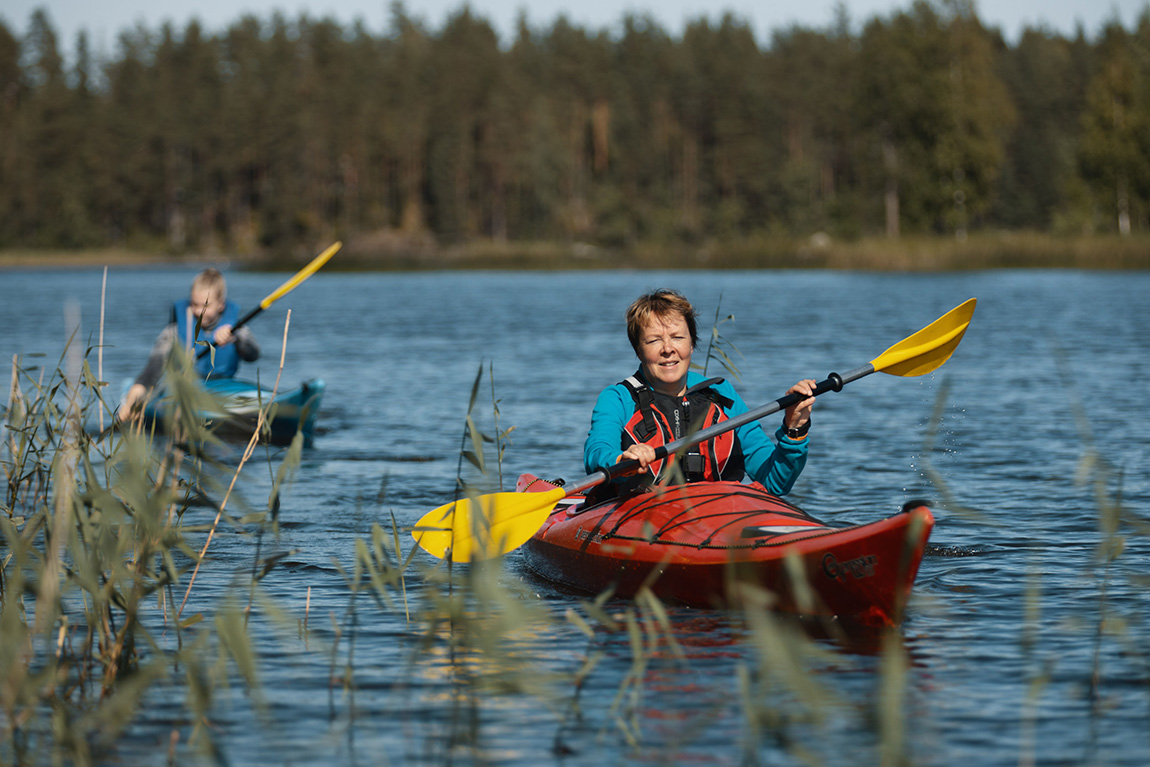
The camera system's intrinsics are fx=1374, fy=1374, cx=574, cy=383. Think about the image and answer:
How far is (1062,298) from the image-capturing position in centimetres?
2628

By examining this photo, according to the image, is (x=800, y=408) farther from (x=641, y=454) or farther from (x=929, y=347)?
(x=929, y=347)

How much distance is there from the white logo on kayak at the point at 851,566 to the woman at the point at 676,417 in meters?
0.68

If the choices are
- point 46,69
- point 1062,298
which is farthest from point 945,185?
point 46,69

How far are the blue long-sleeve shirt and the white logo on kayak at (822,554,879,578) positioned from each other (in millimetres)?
644

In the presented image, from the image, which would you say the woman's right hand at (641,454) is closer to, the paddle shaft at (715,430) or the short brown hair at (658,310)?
the paddle shaft at (715,430)

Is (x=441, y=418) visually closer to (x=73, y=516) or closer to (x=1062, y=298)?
(x=73, y=516)

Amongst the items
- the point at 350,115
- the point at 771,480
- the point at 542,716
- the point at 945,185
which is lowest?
the point at 542,716

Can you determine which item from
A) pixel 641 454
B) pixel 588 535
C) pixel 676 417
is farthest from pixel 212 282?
pixel 641 454

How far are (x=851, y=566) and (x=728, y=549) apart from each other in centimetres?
48

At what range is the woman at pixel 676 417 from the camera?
4988mm

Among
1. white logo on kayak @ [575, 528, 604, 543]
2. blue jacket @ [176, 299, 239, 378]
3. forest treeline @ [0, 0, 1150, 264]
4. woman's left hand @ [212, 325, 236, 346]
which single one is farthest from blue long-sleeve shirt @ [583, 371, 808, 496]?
forest treeline @ [0, 0, 1150, 264]

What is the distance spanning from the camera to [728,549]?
4621mm

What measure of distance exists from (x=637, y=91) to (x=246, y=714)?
68.3 m

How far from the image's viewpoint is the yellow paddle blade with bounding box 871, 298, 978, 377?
5527mm
